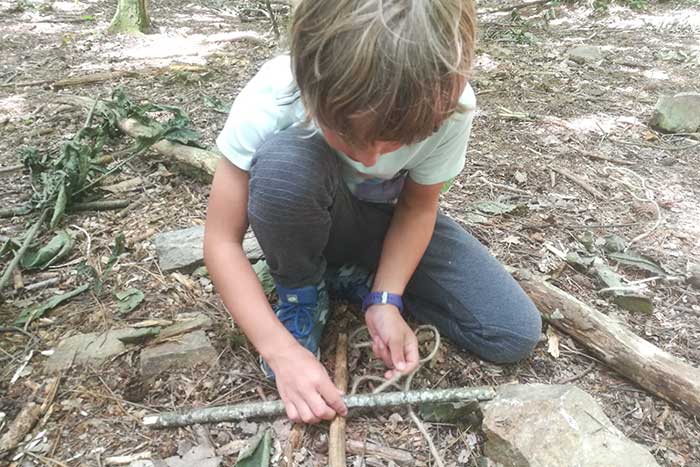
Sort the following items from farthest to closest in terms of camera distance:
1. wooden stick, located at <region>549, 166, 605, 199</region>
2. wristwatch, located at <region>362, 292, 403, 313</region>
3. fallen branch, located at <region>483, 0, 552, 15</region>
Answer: fallen branch, located at <region>483, 0, 552, 15</region> → wooden stick, located at <region>549, 166, 605, 199</region> → wristwatch, located at <region>362, 292, 403, 313</region>

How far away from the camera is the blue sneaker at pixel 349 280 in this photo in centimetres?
156

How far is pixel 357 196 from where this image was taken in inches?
57.9

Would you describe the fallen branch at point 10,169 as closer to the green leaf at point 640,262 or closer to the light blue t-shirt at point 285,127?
the light blue t-shirt at point 285,127

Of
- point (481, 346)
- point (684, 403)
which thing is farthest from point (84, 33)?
point (684, 403)

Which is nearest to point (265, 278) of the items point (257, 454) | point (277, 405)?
point (277, 405)

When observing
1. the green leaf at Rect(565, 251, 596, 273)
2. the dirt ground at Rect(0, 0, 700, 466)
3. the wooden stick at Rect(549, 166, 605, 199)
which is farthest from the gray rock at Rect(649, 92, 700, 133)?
the green leaf at Rect(565, 251, 596, 273)

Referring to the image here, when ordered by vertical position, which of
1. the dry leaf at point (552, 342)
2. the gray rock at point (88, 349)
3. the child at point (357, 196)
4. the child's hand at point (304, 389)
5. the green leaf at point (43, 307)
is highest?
the child at point (357, 196)

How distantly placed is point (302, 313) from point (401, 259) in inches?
11.5

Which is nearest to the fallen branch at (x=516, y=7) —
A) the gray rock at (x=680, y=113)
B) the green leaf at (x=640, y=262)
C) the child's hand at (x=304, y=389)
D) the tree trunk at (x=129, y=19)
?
the gray rock at (x=680, y=113)

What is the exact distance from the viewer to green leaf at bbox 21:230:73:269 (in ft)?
5.36

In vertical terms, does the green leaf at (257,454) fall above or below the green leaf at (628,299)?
above

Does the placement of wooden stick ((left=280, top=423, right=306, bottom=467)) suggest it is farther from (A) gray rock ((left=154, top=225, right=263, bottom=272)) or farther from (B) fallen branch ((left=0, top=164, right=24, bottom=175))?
(B) fallen branch ((left=0, top=164, right=24, bottom=175))

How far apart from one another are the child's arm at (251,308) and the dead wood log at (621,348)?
0.70m

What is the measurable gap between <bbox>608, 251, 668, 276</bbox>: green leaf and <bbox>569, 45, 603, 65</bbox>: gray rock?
285 cm
